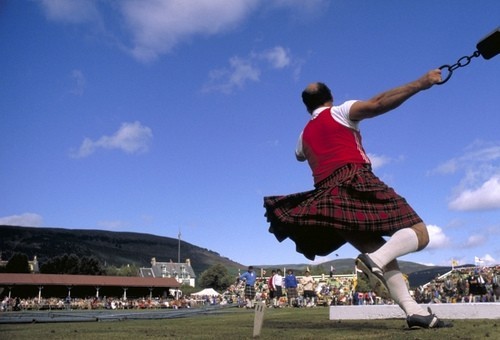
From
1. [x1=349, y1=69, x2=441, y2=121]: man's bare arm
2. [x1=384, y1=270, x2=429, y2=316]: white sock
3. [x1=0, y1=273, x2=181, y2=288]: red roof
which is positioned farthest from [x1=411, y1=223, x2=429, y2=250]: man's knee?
[x1=0, y1=273, x2=181, y2=288]: red roof

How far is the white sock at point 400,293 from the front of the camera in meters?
4.31

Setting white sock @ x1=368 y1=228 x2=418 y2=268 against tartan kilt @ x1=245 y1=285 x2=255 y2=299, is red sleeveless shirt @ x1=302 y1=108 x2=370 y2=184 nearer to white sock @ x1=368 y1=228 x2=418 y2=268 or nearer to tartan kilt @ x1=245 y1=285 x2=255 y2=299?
white sock @ x1=368 y1=228 x2=418 y2=268

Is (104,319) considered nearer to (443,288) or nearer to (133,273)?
(443,288)

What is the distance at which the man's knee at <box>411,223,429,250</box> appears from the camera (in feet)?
14.0

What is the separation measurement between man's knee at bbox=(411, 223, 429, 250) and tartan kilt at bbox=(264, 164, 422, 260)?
0.04m

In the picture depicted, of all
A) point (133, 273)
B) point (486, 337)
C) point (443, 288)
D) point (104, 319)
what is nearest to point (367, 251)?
point (486, 337)

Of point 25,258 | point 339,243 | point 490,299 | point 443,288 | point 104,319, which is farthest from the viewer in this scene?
point 25,258

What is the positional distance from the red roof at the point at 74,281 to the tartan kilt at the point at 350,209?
89.1 metres

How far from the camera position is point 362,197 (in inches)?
169

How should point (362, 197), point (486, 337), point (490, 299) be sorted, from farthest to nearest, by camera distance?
1. point (490, 299)
2. point (362, 197)
3. point (486, 337)

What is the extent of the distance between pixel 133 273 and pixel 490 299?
145 m

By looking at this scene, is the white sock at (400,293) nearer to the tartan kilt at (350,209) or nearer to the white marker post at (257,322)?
the tartan kilt at (350,209)

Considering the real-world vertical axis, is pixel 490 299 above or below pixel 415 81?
below

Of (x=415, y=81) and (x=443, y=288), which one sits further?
(x=443, y=288)
